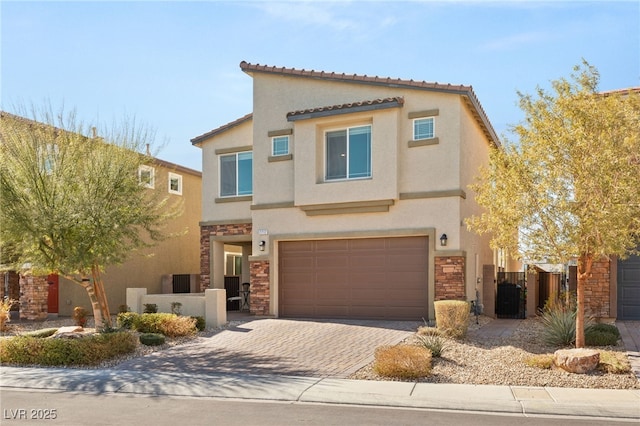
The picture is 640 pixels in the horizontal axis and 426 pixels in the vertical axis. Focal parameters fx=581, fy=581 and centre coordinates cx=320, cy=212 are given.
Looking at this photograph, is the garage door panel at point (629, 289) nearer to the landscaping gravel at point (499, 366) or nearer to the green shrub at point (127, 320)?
the landscaping gravel at point (499, 366)

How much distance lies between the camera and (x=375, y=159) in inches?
702

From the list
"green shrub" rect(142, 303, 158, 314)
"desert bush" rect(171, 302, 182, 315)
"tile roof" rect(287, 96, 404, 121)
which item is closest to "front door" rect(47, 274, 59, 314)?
"green shrub" rect(142, 303, 158, 314)

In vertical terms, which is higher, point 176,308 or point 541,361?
point 176,308

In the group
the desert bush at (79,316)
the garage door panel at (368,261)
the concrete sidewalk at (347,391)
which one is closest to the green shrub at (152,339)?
the concrete sidewalk at (347,391)

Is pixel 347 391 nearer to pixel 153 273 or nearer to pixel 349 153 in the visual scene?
pixel 349 153

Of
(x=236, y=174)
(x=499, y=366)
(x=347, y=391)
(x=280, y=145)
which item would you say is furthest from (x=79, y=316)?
(x=499, y=366)

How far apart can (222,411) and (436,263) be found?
981 centimetres

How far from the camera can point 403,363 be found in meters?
10.9

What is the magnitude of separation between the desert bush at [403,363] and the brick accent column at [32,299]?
47.9ft

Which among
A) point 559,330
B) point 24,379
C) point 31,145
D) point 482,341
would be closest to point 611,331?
point 559,330

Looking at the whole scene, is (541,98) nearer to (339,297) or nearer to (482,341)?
(482,341)

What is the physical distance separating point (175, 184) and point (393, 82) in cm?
1221

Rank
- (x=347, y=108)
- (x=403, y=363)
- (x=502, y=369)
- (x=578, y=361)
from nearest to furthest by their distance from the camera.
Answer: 1. (x=578, y=361)
2. (x=403, y=363)
3. (x=502, y=369)
4. (x=347, y=108)

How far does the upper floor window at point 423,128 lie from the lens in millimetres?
17562
